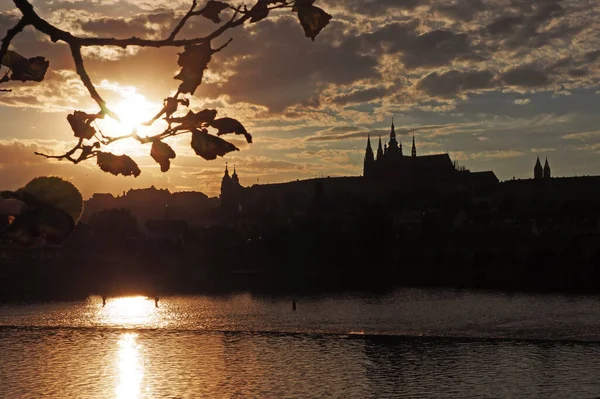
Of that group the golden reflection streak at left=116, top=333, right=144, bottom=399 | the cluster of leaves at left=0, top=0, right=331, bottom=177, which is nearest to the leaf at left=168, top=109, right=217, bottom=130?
the cluster of leaves at left=0, top=0, right=331, bottom=177

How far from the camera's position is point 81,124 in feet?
7.91

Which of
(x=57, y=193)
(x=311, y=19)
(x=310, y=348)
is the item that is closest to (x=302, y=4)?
(x=311, y=19)

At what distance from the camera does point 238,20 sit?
7.39 ft

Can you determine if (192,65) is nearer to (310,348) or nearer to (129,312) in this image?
(310,348)

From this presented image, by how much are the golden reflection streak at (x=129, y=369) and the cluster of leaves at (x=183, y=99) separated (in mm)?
44901

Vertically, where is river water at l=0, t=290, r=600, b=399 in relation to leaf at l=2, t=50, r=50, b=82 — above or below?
below

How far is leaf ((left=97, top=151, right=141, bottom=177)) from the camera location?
229 cm

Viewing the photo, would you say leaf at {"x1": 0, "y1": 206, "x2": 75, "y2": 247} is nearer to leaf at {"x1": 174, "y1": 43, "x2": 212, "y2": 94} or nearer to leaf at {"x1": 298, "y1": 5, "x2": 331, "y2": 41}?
leaf at {"x1": 174, "y1": 43, "x2": 212, "y2": 94}

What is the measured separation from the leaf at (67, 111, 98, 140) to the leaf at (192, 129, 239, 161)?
398 mm

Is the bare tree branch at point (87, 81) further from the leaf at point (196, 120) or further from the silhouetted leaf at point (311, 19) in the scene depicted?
the silhouetted leaf at point (311, 19)

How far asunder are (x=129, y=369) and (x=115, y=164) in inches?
2056

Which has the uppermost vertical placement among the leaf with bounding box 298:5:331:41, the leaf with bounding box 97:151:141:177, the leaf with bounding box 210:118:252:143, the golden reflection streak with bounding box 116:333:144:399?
the leaf with bounding box 298:5:331:41

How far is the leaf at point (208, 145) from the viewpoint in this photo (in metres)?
2.13

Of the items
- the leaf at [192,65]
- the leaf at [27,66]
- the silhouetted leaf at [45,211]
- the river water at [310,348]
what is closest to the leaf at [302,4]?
the leaf at [192,65]
